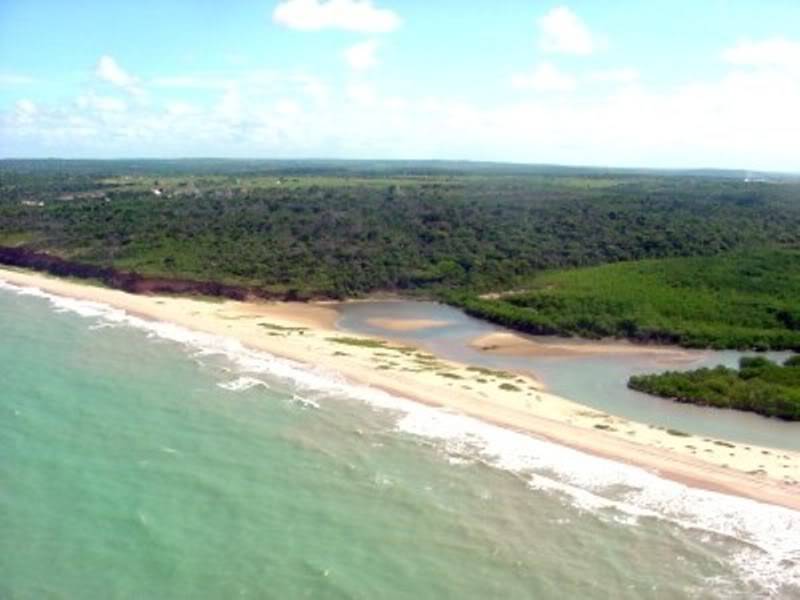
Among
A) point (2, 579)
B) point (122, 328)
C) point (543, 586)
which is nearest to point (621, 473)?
point (543, 586)

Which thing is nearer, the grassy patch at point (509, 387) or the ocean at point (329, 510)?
the ocean at point (329, 510)

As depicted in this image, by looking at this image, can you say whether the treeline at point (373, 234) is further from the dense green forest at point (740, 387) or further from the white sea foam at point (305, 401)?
the white sea foam at point (305, 401)

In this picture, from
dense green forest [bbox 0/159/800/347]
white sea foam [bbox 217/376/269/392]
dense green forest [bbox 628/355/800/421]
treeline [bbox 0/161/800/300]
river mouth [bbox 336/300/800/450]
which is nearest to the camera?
river mouth [bbox 336/300/800/450]

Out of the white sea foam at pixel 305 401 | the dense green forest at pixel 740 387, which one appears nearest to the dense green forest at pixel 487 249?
the dense green forest at pixel 740 387

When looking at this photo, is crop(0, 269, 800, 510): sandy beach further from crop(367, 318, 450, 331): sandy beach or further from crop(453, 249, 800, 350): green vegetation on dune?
crop(453, 249, 800, 350): green vegetation on dune

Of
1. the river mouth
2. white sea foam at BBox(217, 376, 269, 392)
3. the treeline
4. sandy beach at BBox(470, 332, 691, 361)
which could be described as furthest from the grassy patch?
the treeline

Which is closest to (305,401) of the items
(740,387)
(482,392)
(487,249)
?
(482,392)
